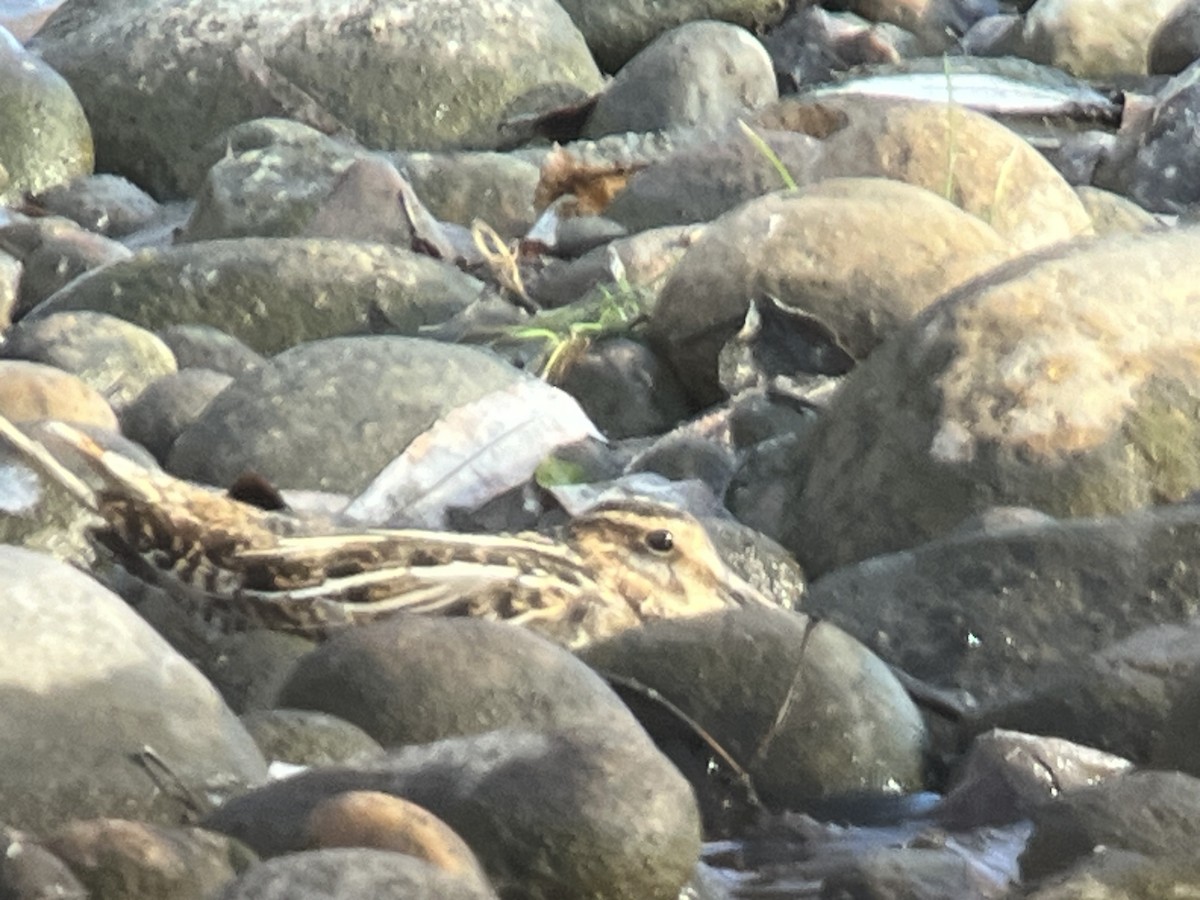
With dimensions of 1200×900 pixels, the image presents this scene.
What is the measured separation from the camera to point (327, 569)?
379 centimetres

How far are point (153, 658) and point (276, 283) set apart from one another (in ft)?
13.3

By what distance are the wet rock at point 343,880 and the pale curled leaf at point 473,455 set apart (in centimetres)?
227

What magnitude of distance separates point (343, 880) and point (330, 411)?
293 centimetres

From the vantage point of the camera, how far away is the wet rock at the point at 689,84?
33.9ft

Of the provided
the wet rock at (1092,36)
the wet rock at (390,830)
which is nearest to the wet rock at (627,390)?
the wet rock at (390,830)

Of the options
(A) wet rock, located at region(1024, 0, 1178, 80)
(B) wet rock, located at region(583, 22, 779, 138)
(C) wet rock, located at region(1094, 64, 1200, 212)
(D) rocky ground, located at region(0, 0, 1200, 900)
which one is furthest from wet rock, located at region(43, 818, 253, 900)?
(A) wet rock, located at region(1024, 0, 1178, 80)

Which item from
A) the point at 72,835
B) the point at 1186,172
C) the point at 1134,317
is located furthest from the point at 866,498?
the point at 1186,172

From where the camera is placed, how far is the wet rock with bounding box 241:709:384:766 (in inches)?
122

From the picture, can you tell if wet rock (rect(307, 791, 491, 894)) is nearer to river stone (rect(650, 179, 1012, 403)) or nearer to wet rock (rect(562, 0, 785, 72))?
river stone (rect(650, 179, 1012, 403))

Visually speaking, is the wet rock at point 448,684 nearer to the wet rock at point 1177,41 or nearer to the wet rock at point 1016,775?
the wet rock at point 1016,775

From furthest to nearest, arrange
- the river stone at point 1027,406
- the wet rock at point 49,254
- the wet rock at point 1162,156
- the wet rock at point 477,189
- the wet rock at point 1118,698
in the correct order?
the wet rock at point 477,189
the wet rock at point 1162,156
the wet rock at point 49,254
the river stone at point 1027,406
the wet rock at point 1118,698

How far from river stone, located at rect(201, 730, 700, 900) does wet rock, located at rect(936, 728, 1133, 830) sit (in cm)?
67

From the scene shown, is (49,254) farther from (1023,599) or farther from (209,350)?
(1023,599)

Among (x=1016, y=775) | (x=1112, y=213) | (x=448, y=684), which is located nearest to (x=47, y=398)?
(x=448, y=684)
